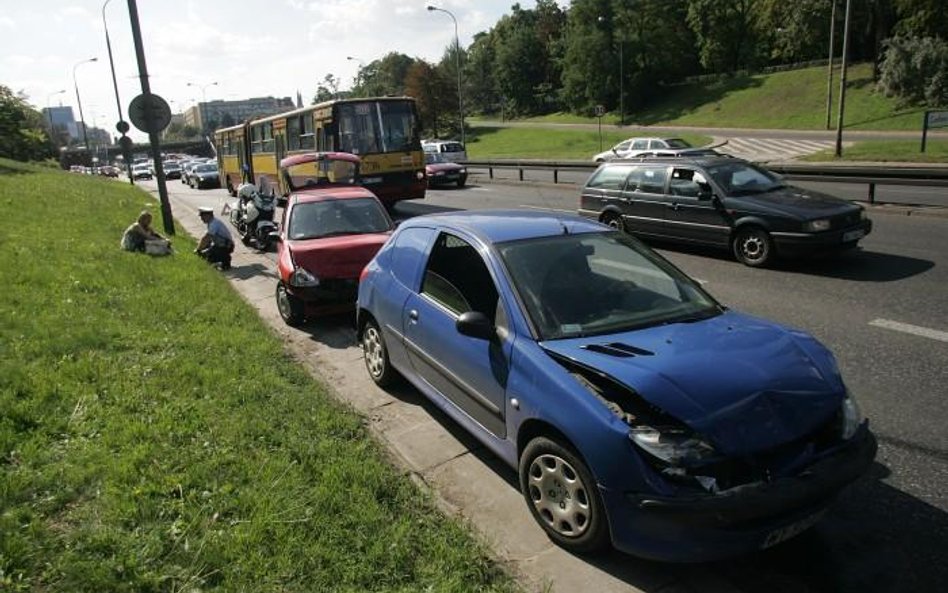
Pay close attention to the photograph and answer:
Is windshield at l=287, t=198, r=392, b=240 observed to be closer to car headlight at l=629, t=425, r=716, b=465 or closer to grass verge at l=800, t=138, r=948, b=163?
car headlight at l=629, t=425, r=716, b=465

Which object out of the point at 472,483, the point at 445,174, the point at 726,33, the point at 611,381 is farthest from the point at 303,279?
the point at 726,33

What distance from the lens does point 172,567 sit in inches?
121

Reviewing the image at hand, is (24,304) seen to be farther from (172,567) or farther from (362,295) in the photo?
(172,567)

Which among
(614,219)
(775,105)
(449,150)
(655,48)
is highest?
(655,48)

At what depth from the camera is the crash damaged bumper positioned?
2.84 meters

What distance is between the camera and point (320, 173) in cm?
1598

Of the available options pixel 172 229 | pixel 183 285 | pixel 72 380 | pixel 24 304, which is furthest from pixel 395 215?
pixel 72 380

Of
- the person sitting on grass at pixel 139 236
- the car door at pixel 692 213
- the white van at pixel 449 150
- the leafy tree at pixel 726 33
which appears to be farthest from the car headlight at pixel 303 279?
the leafy tree at pixel 726 33

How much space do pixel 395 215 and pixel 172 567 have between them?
54.0 ft

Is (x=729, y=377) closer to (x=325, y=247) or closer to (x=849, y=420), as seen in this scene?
(x=849, y=420)

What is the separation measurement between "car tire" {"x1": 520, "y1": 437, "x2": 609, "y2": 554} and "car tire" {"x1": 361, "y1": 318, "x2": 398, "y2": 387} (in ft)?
7.55

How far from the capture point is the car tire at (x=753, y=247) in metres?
9.57

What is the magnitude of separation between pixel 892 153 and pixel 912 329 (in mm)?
24812

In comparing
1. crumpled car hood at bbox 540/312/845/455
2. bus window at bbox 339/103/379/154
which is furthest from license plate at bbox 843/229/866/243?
bus window at bbox 339/103/379/154
